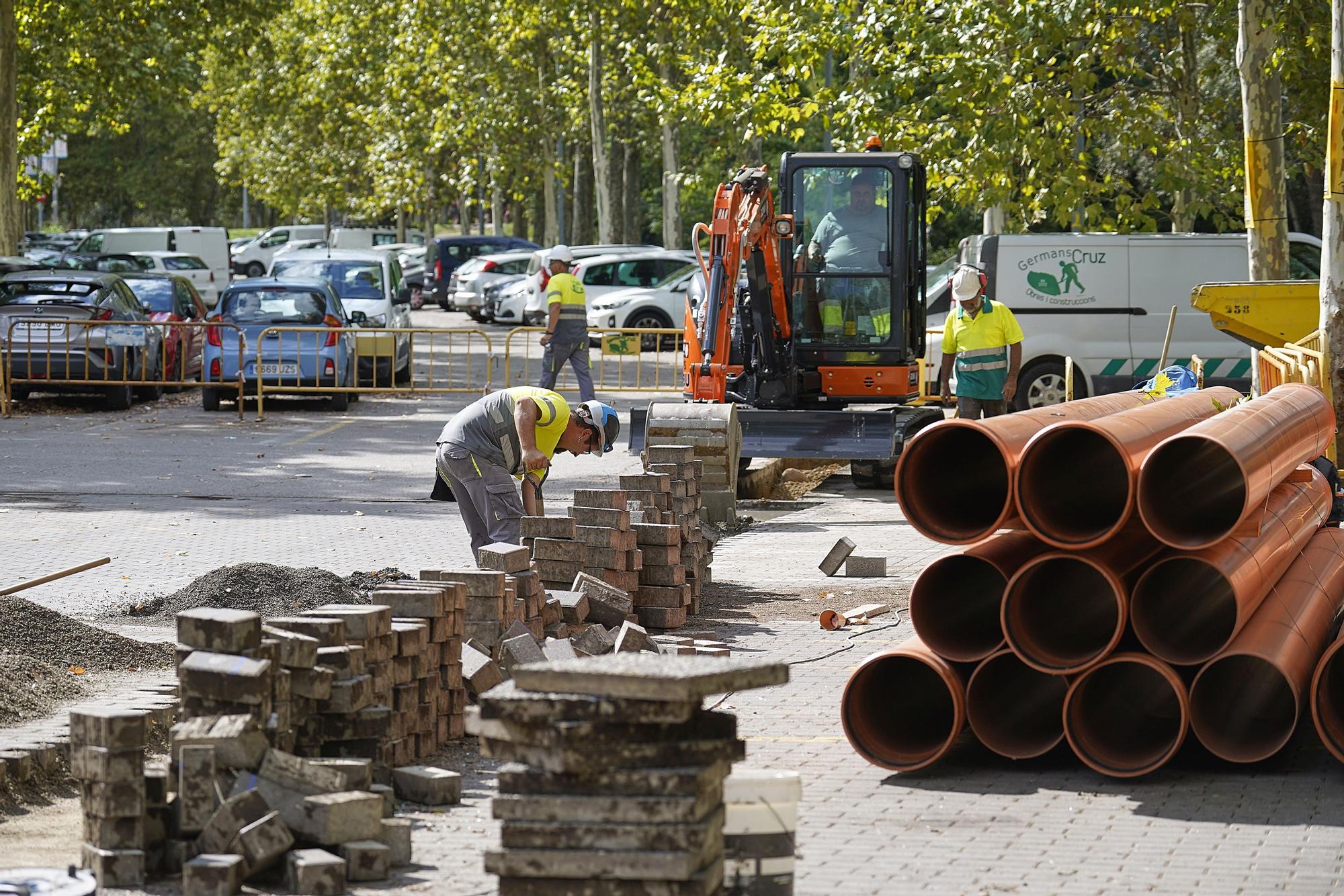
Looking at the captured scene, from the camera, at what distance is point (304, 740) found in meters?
6.36

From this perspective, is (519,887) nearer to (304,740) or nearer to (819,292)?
(304,740)

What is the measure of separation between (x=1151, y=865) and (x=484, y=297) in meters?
37.2

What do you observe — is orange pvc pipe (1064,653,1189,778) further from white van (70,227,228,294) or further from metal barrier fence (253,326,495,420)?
white van (70,227,228,294)

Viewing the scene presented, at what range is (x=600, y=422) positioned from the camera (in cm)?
991

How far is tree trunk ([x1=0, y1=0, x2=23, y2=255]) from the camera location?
101 ft

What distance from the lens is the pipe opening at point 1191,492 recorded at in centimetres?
700

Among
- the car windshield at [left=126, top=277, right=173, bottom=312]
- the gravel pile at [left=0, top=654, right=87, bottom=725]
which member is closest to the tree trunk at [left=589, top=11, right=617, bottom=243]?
the car windshield at [left=126, top=277, right=173, bottom=312]

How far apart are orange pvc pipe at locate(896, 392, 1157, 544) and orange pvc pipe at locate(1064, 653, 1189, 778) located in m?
0.78

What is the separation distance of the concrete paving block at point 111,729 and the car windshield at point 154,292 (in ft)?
65.9

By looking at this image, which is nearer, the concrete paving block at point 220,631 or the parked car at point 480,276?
the concrete paving block at point 220,631

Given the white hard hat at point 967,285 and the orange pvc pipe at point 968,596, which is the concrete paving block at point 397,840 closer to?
the orange pvc pipe at point 968,596

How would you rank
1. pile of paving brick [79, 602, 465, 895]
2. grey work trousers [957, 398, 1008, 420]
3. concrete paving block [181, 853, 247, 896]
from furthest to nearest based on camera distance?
1. grey work trousers [957, 398, 1008, 420]
2. pile of paving brick [79, 602, 465, 895]
3. concrete paving block [181, 853, 247, 896]

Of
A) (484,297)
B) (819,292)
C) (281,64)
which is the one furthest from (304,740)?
(281,64)

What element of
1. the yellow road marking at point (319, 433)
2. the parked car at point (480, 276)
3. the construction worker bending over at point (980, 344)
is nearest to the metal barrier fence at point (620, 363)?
the yellow road marking at point (319, 433)
